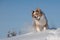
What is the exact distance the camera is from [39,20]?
738 cm

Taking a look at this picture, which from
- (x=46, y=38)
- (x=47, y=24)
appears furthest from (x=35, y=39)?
(x=47, y=24)

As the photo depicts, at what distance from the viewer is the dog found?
23.2ft

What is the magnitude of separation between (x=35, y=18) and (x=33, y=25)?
35 cm

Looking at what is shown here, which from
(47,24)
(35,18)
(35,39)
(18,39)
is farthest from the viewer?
(35,18)

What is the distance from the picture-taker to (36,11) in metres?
7.42

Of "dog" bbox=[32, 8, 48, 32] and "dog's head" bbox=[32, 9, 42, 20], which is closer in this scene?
"dog" bbox=[32, 8, 48, 32]

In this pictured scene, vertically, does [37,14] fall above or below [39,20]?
above

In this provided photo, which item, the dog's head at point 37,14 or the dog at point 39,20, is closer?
the dog at point 39,20

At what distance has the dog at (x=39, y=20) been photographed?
7074 millimetres

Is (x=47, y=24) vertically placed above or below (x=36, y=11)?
below

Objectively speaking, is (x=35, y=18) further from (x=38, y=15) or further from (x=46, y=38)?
(x=46, y=38)

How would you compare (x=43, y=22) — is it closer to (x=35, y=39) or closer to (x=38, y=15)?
(x=38, y=15)

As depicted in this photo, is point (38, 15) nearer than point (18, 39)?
No

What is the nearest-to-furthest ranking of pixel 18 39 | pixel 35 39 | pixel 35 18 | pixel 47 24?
pixel 35 39 → pixel 18 39 → pixel 47 24 → pixel 35 18
